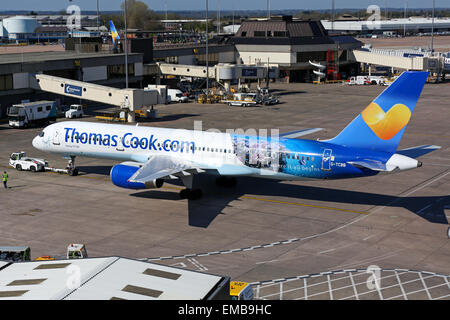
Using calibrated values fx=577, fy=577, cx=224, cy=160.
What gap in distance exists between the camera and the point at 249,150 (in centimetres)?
4803

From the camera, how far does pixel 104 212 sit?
45.8 metres

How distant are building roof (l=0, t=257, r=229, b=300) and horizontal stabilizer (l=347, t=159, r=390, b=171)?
69.4 feet

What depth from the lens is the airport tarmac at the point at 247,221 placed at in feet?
120

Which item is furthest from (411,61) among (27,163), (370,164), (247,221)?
(247,221)

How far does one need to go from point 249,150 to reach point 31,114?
1839 inches

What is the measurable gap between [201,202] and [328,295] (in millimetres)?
19525

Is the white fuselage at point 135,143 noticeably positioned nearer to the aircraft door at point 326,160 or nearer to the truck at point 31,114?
the aircraft door at point 326,160

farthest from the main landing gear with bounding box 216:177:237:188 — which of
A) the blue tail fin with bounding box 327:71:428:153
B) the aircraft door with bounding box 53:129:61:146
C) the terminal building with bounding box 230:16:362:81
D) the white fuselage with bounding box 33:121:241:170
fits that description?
the terminal building with bounding box 230:16:362:81

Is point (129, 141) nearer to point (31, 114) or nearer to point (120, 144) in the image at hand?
point (120, 144)

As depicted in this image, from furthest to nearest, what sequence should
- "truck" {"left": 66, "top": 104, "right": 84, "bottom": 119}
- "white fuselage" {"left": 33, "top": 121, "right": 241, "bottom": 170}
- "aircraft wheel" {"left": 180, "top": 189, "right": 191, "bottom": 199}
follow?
1. "truck" {"left": 66, "top": 104, "right": 84, "bottom": 119}
2. "white fuselage" {"left": 33, "top": 121, "right": 241, "bottom": 170}
3. "aircraft wheel" {"left": 180, "top": 189, "right": 191, "bottom": 199}

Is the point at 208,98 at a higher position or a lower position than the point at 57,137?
higher

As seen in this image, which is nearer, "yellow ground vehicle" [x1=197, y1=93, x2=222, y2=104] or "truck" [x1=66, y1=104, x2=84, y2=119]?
"truck" [x1=66, y1=104, x2=84, y2=119]

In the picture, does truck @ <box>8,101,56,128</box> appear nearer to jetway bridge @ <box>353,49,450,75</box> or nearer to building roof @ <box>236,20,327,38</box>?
building roof @ <box>236,20,327,38</box>

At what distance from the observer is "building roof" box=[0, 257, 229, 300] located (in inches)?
876
